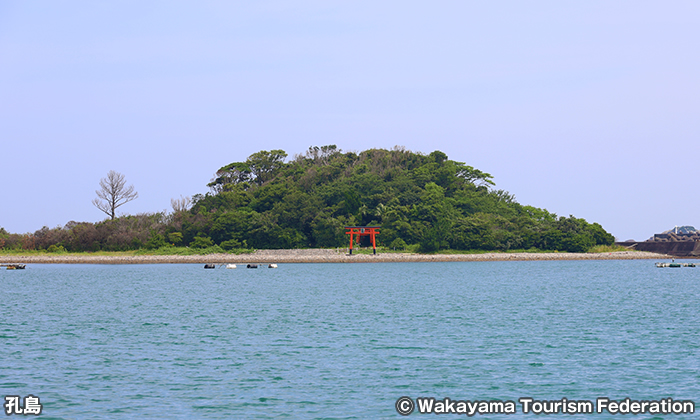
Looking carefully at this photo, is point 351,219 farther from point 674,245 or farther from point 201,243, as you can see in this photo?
point 674,245

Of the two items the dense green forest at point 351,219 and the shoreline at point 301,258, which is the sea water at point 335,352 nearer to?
the shoreline at point 301,258

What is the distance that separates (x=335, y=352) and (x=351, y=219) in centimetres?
7645

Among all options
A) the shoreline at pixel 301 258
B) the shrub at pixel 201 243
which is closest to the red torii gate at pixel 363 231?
the shoreline at pixel 301 258

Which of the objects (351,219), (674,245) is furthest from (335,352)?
(674,245)

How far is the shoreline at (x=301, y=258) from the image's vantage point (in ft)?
284

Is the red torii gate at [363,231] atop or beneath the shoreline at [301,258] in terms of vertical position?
atop

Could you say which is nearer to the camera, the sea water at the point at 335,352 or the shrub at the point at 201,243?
the sea water at the point at 335,352

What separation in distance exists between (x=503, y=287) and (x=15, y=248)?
83705 mm

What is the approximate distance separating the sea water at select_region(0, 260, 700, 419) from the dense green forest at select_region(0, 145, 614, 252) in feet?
171

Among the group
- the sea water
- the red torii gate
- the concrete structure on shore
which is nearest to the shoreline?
the red torii gate

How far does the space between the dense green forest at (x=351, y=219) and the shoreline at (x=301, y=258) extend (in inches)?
101

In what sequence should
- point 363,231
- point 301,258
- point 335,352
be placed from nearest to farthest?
point 335,352 < point 301,258 < point 363,231

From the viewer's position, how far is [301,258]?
3511 inches

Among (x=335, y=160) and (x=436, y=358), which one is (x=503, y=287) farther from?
(x=335, y=160)
